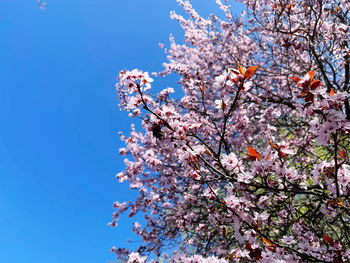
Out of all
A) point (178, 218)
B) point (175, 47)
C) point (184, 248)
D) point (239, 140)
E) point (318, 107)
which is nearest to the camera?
point (318, 107)

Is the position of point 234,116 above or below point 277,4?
below

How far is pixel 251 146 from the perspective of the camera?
5.39m

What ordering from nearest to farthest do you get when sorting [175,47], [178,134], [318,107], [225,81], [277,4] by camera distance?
[318,107]
[225,81]
[178,134]
[277,4]
[175,47]

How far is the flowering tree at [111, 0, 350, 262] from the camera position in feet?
6.25

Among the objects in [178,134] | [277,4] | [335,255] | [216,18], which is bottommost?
[335,255]

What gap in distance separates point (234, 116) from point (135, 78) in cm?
249

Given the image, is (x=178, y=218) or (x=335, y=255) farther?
(x=178, y=218)

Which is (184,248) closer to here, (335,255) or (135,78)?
(335,255)

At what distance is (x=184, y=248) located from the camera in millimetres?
5930

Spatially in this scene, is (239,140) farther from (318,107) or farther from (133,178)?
(318,107)

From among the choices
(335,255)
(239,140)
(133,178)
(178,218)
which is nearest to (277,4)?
(239,140)

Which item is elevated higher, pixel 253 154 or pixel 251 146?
pixel 251 146

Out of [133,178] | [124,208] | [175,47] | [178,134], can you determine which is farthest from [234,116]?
→ [175,47]

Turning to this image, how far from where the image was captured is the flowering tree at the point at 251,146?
6.25 ft
